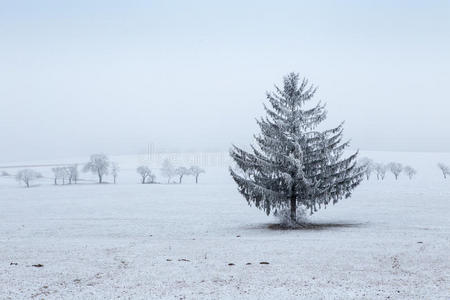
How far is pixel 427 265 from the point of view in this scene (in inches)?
539

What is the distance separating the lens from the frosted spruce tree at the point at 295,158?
25297mm

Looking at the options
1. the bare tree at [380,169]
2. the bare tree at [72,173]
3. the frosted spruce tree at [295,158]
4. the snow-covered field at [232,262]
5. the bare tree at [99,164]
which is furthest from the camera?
the bare tree at [380,169]

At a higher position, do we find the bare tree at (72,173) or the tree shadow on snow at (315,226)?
the bare tree at (72,173)

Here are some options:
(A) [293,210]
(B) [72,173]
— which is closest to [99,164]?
(B) [72,173]

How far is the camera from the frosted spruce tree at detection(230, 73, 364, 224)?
25.3 meters

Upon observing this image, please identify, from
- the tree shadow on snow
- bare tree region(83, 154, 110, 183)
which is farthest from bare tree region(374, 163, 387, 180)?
the tree shadow on snow

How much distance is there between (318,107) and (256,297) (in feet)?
58.8

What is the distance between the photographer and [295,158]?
25.0m

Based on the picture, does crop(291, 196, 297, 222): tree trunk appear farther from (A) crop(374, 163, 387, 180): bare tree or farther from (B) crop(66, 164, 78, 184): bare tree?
(A) crop(374, 163, 387, 180): bare tree

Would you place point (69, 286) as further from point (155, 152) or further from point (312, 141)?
point (155, 152)

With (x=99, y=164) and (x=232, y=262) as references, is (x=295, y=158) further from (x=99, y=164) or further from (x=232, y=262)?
(x=99, y=164)

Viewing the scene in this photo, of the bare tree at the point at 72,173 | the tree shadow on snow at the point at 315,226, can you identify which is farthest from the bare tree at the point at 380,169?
the tree shadow on snow at the point at 315,226

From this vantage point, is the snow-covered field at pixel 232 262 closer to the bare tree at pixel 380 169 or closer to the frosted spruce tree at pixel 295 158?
the frosted spruce tree at pixel 295 158

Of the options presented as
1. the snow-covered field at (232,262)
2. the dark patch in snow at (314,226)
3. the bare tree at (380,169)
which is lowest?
Answer: the dark patch in snow at (314,226)
